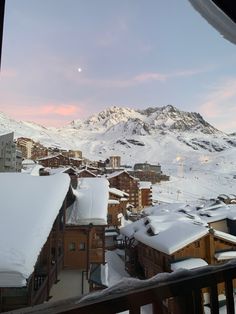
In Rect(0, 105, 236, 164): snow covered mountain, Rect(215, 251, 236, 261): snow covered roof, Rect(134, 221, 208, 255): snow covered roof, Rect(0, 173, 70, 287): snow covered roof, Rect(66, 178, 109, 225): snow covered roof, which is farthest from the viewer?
Rect(0, 105, 236, 164): snow covered mountain

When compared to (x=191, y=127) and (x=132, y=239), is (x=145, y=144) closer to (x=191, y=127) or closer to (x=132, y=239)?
(x=191, y=127)

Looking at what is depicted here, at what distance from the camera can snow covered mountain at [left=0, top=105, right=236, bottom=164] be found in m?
86.3

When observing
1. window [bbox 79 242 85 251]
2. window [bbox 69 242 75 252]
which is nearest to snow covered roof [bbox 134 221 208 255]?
window [bbox 79 242 85 251]

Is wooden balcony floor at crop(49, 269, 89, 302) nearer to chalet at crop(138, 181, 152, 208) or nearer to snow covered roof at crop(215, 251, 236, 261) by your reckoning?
snow covered roof at crop(215, 251, 236, 261)

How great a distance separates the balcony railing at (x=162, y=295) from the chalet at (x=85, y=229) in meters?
5.62

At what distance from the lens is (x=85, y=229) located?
22.1 feet

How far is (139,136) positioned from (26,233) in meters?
113

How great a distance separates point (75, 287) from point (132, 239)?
6.96m

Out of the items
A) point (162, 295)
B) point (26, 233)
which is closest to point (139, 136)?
point (26, 233)

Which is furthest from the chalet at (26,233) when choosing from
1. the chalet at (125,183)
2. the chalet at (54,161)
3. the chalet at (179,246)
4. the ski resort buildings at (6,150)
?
the chalet at (54,161)

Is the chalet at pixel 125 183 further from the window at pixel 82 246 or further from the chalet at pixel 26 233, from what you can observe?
the chalet at pixel 26 233

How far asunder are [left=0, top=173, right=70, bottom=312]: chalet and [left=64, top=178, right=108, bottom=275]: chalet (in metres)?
1.04

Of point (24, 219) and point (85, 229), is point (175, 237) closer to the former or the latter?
point (85, 229)

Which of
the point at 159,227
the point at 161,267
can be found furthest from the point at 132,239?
the point at 161,267
